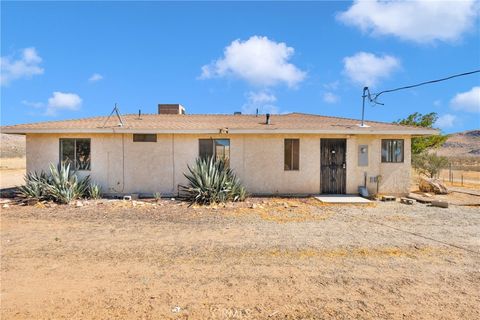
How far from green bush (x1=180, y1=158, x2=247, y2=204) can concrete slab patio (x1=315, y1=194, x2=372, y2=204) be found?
2.94 m

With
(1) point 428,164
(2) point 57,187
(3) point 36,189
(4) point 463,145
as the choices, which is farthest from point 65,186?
(4) point 463,145

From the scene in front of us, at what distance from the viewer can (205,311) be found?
357cm

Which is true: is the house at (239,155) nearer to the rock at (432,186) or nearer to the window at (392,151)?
the window at (392,151)

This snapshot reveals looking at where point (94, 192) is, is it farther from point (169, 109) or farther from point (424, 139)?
point (424, 139)

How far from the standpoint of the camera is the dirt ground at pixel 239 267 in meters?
3.66

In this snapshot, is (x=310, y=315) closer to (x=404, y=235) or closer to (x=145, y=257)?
(x=145, y=257)

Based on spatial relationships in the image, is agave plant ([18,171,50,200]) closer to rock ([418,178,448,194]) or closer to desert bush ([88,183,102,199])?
desert bush ([88,183,102,199])

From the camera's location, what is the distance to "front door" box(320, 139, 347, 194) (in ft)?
41.7

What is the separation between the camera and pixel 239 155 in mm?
12453

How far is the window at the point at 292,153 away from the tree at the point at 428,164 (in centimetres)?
1159

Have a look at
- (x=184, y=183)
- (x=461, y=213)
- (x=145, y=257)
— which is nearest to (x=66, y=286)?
(x=145, y=257)

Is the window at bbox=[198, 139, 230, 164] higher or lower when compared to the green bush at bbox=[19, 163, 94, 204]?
higher

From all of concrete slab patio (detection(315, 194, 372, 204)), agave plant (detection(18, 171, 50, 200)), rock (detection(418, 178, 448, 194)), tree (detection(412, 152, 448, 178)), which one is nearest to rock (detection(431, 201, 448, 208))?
concrete slab patio (detection(315, 194, 372, 204))

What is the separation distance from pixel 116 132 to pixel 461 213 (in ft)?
38.8
